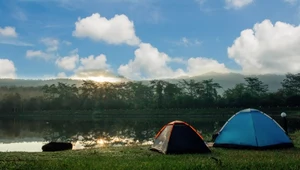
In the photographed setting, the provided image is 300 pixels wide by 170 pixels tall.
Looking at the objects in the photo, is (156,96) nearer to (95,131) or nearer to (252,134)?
(95,131)

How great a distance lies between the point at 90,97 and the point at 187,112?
35.8 metres

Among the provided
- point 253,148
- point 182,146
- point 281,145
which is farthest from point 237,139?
point 182,146

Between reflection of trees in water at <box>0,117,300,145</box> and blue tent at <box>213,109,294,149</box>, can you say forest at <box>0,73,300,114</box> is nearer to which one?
reflection of trees in water at <box>0,117,300,145</box>

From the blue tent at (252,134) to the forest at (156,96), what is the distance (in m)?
80.2

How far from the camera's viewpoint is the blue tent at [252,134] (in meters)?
16.3

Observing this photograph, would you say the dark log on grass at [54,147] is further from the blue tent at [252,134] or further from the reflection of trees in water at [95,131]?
the reflection of trees in water at [95,131]

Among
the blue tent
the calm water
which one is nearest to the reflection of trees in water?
the calm water

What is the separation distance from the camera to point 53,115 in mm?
103688

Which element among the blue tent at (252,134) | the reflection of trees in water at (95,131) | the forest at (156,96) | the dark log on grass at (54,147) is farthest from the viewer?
the forest at (156,96)

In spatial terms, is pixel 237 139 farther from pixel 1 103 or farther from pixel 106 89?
pixel 1 103

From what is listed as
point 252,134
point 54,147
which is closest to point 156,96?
point 54,147

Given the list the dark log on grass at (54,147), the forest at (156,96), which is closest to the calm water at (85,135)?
the dark log on grass at (54,147)

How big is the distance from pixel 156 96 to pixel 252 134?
96.6m

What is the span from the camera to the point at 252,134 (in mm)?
16469
